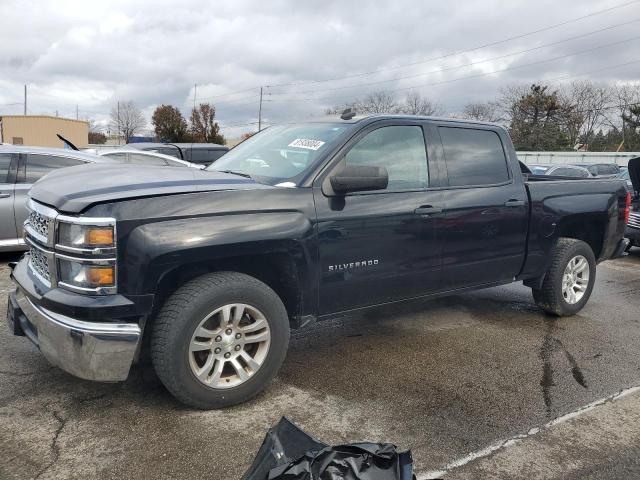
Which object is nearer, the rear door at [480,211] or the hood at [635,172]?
the rear door at [480,211]

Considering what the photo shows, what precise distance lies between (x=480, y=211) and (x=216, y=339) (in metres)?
2.43

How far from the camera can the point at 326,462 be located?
1916 millimetres

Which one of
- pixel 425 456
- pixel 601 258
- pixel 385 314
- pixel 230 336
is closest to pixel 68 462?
pixel 230 336

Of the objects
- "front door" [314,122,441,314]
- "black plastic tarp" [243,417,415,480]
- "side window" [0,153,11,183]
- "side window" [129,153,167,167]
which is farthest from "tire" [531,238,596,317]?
"side window" [129,153,167,167]

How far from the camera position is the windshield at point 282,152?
144 inches

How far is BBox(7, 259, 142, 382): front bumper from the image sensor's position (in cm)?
276

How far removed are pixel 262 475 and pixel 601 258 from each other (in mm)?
4960

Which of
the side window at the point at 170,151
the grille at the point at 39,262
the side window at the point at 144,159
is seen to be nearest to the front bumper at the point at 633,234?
the side window at the point at 144,159

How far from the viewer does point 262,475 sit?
6.48ft

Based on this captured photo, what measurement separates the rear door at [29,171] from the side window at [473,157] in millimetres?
4865

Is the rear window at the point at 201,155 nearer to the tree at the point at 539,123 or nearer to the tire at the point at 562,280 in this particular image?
the tire at the point at 562,280

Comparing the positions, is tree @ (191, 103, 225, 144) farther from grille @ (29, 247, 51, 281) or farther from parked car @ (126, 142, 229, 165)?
grille @ (29, 247, 51, 281)

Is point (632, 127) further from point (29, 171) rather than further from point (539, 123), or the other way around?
point (29, 171)

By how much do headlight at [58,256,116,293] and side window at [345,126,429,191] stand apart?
176cm
